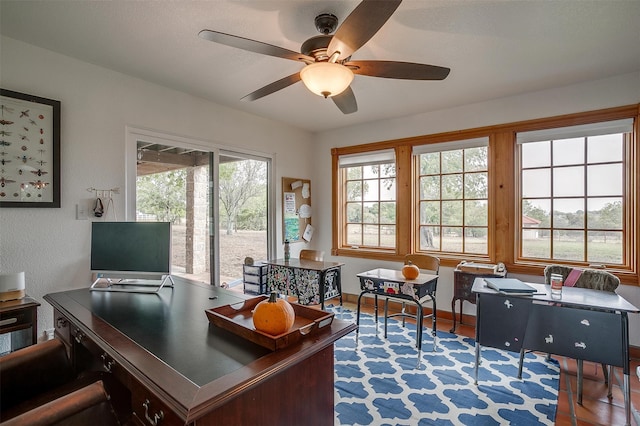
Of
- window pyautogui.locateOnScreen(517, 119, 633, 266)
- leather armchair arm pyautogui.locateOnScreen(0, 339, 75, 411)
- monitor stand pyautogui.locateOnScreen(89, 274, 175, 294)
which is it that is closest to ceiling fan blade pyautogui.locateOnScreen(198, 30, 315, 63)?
monitor stand pyautogui.locateOnScreen(89, 274, 175, 294)

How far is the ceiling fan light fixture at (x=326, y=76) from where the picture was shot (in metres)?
1.77

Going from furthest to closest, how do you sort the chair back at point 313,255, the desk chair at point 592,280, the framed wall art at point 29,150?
1. the chair back at point 313,255
2. the desk chair at point 592,280
3. the framed wall art at point 29,150

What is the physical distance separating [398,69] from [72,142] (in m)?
2.55

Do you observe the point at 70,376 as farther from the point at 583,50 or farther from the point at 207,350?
the point at 583,50

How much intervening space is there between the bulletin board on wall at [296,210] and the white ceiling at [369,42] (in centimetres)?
164

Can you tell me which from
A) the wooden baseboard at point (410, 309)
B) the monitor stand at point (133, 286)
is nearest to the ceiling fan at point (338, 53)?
the monitor stand at point (133, 286)

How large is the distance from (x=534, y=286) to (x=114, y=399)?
282cm

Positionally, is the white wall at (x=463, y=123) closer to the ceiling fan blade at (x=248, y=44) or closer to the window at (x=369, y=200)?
the window at (x=369, y=200)

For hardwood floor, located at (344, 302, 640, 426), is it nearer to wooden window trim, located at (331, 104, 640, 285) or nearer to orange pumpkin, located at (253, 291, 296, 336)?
wooden window trim, located at (331, 104, 640, 285)

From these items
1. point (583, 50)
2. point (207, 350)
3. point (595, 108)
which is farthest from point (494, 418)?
point (595, 108)

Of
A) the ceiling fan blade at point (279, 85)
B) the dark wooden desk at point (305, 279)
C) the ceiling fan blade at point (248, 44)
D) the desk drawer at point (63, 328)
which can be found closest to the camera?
the ceiling fan blade at point (248, 44)

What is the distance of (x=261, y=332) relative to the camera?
3.94 feet

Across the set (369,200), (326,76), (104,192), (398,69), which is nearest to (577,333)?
(398,69)

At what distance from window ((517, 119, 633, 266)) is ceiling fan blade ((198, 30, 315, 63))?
112 inches
